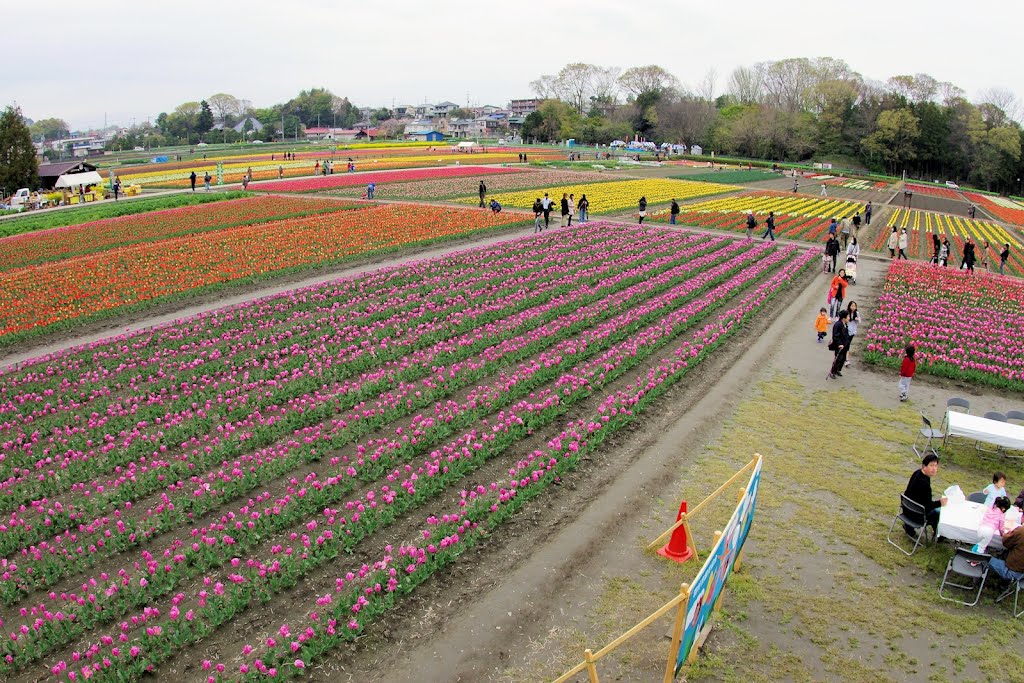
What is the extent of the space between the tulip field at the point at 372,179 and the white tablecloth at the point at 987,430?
136 feet

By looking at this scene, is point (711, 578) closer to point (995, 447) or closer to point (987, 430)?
point (987, 430)

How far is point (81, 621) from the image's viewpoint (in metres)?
8.09

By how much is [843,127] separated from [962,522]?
117215 millimetres

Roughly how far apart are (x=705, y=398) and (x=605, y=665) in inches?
334

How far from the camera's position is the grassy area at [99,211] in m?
36.9

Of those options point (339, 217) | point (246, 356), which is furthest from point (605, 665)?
point (339, 217)

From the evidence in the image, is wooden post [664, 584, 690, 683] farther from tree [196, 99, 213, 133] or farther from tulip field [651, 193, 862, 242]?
tree [196, 99, 213, 133]

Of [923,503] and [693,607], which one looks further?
[923,503]

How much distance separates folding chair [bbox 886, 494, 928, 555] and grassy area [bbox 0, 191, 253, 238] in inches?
1550

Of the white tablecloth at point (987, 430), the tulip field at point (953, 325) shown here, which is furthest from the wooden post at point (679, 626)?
the tulip field at point (953, 325)

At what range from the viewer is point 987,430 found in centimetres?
1189

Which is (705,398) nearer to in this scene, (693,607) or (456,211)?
(693,607)

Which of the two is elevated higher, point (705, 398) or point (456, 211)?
point (456, 211)

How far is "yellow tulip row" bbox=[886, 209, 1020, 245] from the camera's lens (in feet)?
142
